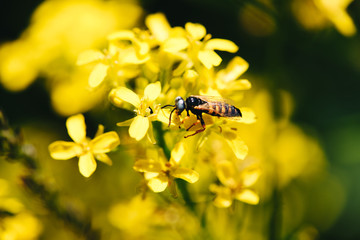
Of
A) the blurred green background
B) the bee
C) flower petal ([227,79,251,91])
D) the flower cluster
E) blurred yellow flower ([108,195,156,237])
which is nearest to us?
the flower cluster

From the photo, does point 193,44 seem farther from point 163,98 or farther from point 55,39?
point 55,39

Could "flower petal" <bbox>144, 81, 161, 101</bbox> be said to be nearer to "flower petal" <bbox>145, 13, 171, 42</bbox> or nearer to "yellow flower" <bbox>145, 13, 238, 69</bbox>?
"yellow flower" <bbox>145, 13, 238, 69</bbox>

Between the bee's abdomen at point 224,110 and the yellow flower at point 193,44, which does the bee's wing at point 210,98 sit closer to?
the bee's abdomen at point 224,110

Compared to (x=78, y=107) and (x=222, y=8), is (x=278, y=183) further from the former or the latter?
(x=222, y=8)

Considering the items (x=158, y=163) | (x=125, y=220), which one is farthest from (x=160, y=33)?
(x=125, y=220)

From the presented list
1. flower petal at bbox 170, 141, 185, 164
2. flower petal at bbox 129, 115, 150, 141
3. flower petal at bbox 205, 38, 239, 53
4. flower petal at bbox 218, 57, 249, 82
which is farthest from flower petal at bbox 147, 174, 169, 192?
flower petal at bbox 205, 38, 239, 53

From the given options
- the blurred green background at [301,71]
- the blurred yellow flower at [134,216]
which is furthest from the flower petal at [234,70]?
the blurred green background at [301,71]

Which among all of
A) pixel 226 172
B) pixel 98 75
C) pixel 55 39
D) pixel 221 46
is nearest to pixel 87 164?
pixel 98 75
